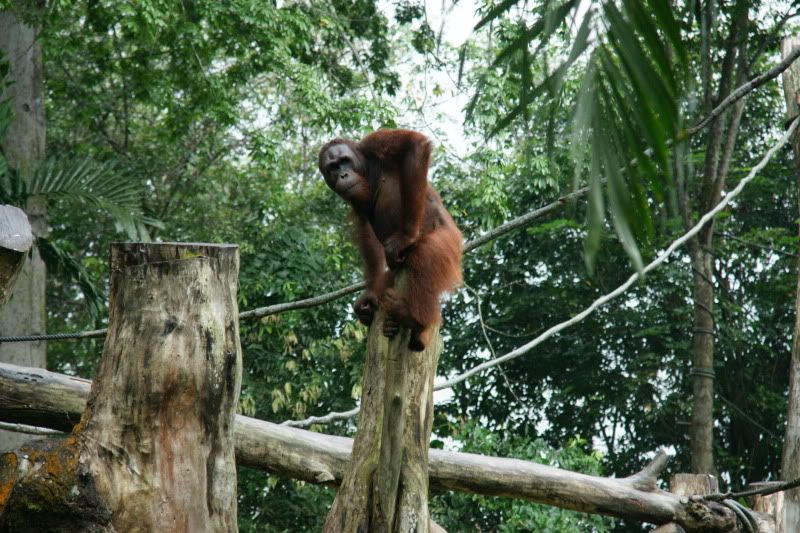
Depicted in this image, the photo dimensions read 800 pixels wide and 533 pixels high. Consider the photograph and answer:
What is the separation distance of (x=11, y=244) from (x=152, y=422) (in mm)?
783

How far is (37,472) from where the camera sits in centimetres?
220

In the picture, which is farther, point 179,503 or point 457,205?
point 457,205

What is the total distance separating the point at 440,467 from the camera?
4020 millimetres

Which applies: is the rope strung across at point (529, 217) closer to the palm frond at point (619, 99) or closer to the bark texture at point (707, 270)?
the palm frond at point (619, 99)

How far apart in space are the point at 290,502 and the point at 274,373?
53.2 inches

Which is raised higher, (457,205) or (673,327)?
(457,205)

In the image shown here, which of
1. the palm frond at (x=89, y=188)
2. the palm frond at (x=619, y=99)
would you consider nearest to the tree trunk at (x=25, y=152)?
the palm frond at (x=89, y=188)

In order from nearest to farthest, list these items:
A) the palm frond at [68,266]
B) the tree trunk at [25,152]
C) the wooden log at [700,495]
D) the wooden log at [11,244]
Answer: the wooden log at [11,244], the wooden log at [700,495], the palm frond at [68,266], the tree trunk at [25,152]

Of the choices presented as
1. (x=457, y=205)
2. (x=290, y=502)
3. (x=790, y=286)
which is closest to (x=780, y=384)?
(x=790, y=286)

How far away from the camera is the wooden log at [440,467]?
341 cm

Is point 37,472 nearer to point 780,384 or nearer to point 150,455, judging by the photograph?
point 150,455

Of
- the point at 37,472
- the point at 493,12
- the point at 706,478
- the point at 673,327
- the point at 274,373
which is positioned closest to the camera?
the point at 493,12

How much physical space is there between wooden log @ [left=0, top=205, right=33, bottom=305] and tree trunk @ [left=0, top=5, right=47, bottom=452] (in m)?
6.00

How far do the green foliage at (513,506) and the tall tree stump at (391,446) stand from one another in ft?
14.6
